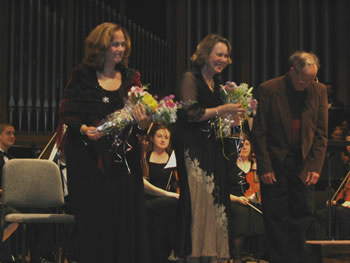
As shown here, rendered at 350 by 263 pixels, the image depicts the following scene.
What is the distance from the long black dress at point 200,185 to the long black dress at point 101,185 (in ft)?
1.79

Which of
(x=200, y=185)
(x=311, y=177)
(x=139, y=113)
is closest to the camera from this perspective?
(x=139, y=113)

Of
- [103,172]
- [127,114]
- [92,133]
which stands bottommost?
[103,172]

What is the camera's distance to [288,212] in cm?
483

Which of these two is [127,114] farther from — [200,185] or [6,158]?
[6,158]

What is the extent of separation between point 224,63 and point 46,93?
524cm

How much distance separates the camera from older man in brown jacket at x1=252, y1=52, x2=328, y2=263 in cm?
478

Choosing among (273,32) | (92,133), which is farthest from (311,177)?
(273,32)

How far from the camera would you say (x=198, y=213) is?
446 cm

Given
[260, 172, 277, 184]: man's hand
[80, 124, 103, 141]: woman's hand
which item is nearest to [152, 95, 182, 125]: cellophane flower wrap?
[80, 124, 103, 141]: woman's hand

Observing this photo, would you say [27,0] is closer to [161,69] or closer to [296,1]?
[161,69]

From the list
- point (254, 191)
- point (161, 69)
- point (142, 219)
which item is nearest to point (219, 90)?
point (142, 219)

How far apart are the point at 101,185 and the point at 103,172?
0.08 m

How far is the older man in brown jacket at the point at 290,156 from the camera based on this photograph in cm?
478

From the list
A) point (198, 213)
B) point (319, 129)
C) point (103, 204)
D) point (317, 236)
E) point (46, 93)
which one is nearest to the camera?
point (103, 204)
